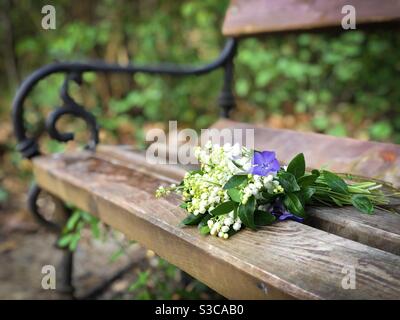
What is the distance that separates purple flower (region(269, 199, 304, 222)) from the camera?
930 millimetres

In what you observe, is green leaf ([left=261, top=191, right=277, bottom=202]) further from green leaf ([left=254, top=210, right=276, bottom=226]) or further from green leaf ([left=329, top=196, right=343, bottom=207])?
green leaf ([left=329, top=196, right=343, bottom=207])

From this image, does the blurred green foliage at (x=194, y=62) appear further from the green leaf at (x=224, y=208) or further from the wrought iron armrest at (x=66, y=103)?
the green leaf at (x=224, y=208)

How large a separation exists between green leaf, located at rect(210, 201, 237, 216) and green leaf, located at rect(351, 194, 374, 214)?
287 millimetres

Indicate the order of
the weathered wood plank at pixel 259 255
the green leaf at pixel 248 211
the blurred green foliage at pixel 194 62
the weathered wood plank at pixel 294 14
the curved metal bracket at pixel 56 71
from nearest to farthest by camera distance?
the weathered wood plank at pixel 259 255
the green leaf at pixel 248 211
the weathered wood plank at pixel 294 14
the curved metal bracket at pixel 56 71
the blurred green foliage at pixel 194 62

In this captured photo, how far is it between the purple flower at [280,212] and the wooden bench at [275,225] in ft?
0.06

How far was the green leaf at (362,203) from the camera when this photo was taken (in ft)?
3.10

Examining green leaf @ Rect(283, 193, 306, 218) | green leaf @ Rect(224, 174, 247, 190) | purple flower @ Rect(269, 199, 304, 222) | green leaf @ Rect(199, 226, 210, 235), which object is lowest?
green leaf @ Rect(199, 226, 210, 235)

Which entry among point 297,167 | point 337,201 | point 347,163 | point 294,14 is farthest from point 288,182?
point 294,14

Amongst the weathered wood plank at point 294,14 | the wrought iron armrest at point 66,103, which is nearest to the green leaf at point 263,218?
the weathered wood plank at point 294,14

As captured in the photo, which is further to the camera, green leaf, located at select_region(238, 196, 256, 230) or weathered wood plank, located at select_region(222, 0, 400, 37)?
weathered wood plank, located at select_region(222, 0, 400, 37)

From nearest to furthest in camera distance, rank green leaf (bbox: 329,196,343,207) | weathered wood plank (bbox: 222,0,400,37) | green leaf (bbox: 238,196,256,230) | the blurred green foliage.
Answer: green leaf (bbox: 238,196,256,230)
green leaf (bbox: 329,196,343,207)
weathered wood plank (bbox: 222,0,400,37)
the blurred green foliage

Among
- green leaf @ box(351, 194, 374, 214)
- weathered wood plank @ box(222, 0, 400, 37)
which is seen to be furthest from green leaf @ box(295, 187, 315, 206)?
weathered wood plank @ box(222, 0, 400, 37)

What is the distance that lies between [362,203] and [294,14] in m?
1.11

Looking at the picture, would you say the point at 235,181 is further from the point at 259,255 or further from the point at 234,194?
the point at 259,255
